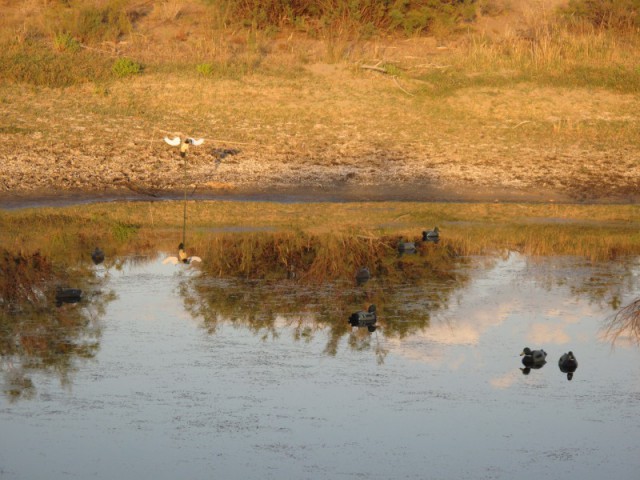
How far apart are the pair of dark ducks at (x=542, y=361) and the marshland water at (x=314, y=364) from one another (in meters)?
0.05

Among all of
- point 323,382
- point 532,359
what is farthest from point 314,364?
point 532,359

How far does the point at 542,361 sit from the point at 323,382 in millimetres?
1624

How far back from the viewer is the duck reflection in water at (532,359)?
29.0 ft

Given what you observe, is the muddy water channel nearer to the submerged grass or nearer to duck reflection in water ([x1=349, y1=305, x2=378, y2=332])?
duck reflection in water ([x1=349, y1=305, x2=378, y2=332])

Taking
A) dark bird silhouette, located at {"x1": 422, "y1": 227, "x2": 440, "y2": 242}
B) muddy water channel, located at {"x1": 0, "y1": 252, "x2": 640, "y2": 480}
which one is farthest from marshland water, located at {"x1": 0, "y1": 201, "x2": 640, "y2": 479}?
dark bird silhouette, located at {"x1": 422, "y1": 227, "x2": 440, "y2": 242}

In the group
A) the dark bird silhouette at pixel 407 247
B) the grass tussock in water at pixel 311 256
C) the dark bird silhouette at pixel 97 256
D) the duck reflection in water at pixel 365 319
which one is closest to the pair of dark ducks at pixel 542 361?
the duck reflection in water at pixel 365 319

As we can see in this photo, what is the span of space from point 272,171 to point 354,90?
3073 mm

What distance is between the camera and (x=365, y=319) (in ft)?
31.8

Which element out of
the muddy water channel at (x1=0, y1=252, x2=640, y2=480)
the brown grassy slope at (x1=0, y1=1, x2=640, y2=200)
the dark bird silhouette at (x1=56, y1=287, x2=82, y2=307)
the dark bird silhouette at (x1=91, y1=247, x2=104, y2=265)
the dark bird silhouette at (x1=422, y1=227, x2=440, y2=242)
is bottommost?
the muddy water channel at (x1=0, y1=252, x2=640, y2=480)

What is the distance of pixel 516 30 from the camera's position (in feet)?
73.3

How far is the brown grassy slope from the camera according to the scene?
55.2ft

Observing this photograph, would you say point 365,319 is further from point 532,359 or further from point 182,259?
point 182,259

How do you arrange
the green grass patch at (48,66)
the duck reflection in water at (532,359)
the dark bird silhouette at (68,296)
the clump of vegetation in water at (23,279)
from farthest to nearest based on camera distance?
the green grass patch at (48,66) < the clump of vegetation in water at (23,279) < the dark bird silhouette at (68,296) < the duck reflection in water at (532,359)

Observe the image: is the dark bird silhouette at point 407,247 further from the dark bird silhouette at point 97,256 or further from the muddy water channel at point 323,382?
the dark bird silhouette at point 97,256
